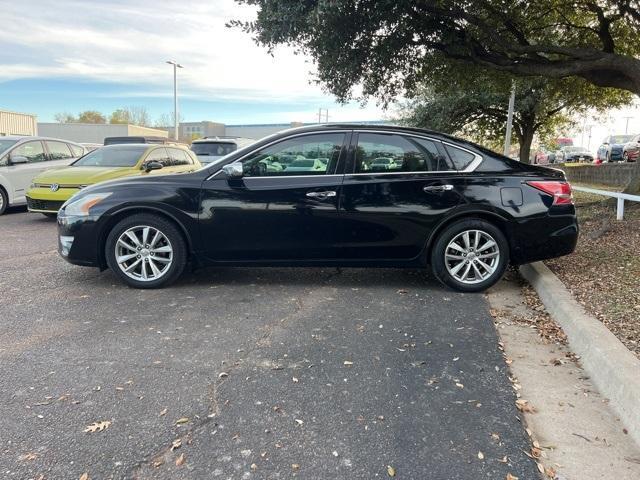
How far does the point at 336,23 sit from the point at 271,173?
3932 millimetres

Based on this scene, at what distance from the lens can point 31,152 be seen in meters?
11.6

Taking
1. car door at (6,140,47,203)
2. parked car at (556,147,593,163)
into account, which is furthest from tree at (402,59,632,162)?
parked car at (556,147,593,163)

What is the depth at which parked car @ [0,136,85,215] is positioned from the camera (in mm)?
10953

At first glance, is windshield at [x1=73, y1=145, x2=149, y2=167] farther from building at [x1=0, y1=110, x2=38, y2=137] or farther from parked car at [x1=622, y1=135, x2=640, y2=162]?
building at [x1=0, y1=110, x2=38, y2=137]

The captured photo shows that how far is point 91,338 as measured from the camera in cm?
394

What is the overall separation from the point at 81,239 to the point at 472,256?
3892 mm

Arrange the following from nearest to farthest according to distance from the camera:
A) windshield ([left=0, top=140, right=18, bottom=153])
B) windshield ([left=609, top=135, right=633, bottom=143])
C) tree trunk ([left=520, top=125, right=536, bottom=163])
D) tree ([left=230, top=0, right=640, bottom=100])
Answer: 1. tree ([left=230, top=0, right=640, bottom=100])
2. windshield ([left=0, top=140, right=18, bottom=153])
3. tree trunk ([left=520, top=125, right=536, bottom=163])
4. windshield ([left=609, top=135, right=633, bottom=143])

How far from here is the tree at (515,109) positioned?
15203 mm

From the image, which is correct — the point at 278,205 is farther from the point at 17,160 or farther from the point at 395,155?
the point at 17,160

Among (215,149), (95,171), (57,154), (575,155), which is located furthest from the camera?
(575,155)

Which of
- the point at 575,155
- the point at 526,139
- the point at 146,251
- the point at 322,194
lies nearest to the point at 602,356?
the point at 322,194

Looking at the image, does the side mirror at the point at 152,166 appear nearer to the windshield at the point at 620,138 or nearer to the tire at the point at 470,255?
the tire at the point at 470,255

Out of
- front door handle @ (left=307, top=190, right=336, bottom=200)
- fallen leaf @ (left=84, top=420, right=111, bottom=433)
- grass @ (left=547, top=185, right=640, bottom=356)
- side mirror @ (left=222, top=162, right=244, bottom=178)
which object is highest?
side mirror @ (left=222, top=162, right=244, bottom=178)

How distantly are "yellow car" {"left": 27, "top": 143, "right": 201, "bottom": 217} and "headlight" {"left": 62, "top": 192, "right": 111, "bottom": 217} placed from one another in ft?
13.4
